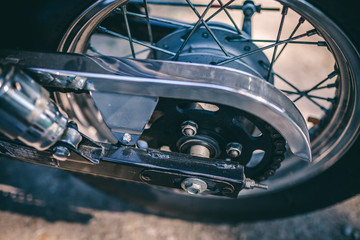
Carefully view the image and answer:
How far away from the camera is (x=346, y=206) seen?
1.07m

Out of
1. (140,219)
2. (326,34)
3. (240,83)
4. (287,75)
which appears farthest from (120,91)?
(287,75)

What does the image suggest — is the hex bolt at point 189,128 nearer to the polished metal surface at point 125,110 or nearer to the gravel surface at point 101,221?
the polished metal surface at point 125,110

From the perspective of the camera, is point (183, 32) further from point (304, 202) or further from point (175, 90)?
point (304, 202)

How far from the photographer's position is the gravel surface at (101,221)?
982 mm

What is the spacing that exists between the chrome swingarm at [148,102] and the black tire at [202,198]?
8cm

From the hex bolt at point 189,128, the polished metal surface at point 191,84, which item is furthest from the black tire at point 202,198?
the hex bolt at point 189,128

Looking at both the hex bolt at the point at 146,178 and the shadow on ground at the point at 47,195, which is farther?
the shadow on ground at the point at 47,195

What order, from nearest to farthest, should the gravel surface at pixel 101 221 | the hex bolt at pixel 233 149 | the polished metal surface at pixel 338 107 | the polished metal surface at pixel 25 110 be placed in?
the polished metal surface at pixel 25 110 → the polished metal surface at pixel 338 107 → the hex bolt at pixel 233 149 → the gravel surface at pixel 101 221

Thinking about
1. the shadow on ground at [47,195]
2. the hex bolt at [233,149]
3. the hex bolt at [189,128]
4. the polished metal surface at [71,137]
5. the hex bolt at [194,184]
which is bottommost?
the shadow on ground at [47,195]

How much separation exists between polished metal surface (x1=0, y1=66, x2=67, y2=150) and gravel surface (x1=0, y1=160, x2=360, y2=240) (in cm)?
54

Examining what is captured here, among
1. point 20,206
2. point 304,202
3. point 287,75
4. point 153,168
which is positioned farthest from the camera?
point 287,75

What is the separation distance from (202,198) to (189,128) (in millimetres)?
392

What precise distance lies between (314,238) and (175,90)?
78 centimetres

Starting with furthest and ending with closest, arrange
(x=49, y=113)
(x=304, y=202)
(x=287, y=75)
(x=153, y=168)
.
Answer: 1. (x=287, y=75)
2. (x=304, y=202)
3. (x=153, y=168)
4. (x=49, y=113)
